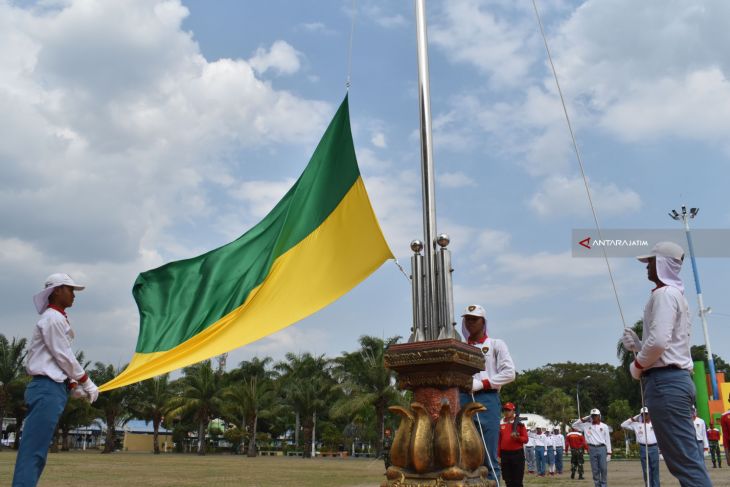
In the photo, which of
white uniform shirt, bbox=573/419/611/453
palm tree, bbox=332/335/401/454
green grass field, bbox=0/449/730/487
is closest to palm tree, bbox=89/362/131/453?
palm tree, bbox=332/335/401/454

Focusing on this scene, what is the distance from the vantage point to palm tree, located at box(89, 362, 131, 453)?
46.0m

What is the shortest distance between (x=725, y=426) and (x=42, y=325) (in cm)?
1567

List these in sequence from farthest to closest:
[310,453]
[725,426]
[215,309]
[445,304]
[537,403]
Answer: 1. [537,403]
2. [310,453]
3. [725,426]
4. [215,309]
5. [445,304]

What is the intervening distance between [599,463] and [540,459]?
28.9 feet

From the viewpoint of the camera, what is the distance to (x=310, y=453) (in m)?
46.1

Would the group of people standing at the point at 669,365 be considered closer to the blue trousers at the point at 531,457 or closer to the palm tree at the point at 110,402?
the blue trousers at the point at 531,457

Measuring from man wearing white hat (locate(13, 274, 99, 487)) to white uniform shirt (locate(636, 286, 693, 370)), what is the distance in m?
4.23

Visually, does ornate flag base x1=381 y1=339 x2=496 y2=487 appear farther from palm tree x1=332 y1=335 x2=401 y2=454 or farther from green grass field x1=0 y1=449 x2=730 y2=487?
palm tree x1=332 y1=335 x2=401 y2=454

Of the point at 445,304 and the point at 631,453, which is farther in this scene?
the point at 631,453

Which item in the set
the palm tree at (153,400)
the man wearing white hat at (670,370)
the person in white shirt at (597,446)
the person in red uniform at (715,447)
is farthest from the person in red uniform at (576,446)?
the palm tree at (153,400)

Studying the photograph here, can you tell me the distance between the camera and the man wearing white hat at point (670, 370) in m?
4.25

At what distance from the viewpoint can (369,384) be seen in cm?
3866

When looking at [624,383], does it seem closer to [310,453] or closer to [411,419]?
[310,453]

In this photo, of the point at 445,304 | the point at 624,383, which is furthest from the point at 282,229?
the point at 624,383
